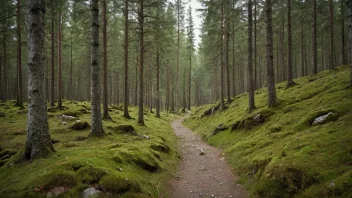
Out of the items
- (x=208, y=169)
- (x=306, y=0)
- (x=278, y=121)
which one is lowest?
(x=208, y=169)

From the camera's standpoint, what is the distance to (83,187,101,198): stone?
5138mm

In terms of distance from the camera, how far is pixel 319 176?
532 centimetres

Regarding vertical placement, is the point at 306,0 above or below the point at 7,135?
above

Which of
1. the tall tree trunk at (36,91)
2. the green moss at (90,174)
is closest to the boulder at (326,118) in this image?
the green moss at (90,174)

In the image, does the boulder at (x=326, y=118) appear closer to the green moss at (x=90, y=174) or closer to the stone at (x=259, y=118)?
the stone at (x=259, y=118)

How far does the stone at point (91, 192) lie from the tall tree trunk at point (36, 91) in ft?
9.15

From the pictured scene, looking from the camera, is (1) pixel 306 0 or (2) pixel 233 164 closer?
(2) pixel 233 164

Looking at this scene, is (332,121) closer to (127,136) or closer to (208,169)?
(208,169)

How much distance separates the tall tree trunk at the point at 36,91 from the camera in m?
6.79

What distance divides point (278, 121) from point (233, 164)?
3793 mm

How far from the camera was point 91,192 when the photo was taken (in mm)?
5227

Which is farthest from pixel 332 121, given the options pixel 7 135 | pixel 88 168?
pixel 7 135

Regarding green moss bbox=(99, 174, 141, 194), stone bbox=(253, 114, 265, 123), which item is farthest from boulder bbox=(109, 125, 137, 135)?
stone bbox=(253, 114, 265, 123)

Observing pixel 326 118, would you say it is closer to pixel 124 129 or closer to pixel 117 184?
pixel 117 184
